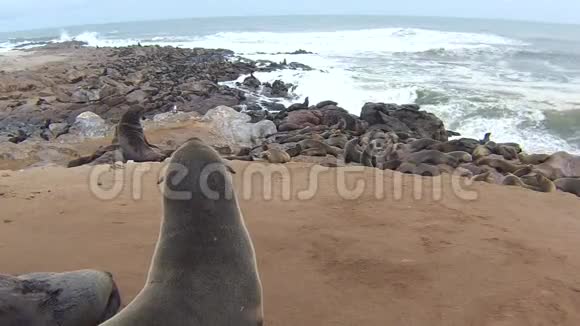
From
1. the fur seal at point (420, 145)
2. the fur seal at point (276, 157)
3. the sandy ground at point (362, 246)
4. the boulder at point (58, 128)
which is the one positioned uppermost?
the sandy ground at point (362, 246)

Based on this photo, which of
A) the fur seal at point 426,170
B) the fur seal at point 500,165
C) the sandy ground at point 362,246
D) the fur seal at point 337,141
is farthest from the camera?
the fur seal at point 337,141

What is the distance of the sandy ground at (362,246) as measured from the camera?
146 inches

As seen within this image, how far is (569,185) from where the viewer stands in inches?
291

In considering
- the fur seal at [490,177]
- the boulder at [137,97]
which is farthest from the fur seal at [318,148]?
the boulder at [137,97]

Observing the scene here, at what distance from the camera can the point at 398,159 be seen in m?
8.88

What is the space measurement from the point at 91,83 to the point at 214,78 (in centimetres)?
442

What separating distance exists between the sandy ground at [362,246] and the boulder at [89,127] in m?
5.82

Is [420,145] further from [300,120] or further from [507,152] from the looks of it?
[300,120]

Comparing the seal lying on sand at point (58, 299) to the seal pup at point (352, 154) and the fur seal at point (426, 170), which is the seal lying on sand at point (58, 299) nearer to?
the fur seal at point (426, 170)

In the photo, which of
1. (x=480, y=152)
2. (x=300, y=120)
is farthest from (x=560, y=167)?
(x=300, y=120)

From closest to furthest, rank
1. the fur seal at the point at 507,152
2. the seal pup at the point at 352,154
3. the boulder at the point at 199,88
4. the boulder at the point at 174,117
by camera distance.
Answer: the seal pup at the point at 352,154 → the fur seal at the point at 507,152 → the boulder at the point at 174,117 → the boulder at the point at 199,88

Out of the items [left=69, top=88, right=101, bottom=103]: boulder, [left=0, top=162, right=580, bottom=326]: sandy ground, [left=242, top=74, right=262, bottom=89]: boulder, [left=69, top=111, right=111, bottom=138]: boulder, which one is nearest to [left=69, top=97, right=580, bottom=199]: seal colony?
[left=0, top=162, right=580, bottom=326]: sandy ground

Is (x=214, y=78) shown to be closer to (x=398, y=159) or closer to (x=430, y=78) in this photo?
(x=430, y=78)

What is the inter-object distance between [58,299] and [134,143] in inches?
233
